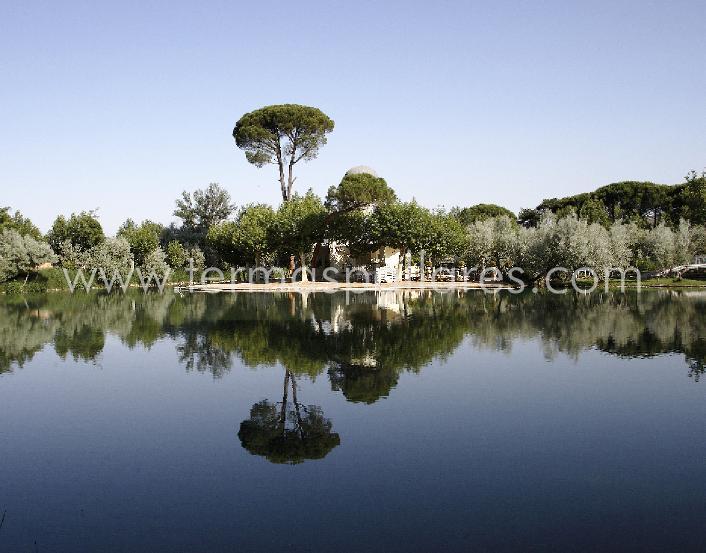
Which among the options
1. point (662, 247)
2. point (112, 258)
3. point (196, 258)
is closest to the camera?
point (662, 247)

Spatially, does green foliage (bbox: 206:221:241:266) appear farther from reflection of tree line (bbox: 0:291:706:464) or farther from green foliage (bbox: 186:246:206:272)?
reflection of tree line (bbox: 0:291:706:464)

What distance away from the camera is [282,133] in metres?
68.0

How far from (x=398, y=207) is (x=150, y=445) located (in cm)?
4834

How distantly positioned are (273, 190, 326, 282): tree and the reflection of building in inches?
216

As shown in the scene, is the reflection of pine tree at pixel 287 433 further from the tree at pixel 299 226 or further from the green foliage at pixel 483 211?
the green foliage at pixel 483 211

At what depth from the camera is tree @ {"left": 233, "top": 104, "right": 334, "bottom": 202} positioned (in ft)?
218

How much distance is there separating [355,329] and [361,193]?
36.8 metres


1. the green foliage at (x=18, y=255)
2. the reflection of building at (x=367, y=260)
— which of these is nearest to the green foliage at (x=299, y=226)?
the reflection of building at (x=367, y=260)

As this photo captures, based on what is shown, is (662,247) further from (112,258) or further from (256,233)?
(112,258)

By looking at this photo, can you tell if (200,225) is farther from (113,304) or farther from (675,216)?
(675,216)

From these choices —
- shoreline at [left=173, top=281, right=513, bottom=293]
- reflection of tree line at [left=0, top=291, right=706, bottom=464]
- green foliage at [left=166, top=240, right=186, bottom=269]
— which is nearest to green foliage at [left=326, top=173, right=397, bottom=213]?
shoreline at [left=173, top=281, right=513, bottom=293]

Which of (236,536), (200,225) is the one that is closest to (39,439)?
(236,536)

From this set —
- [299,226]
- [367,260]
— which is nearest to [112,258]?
Answer: [299,226]

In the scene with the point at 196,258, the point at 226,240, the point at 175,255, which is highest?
the point at 226,240
